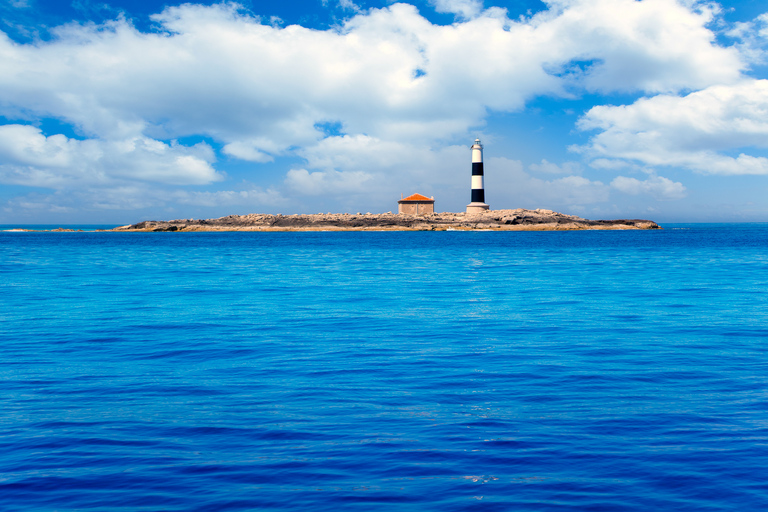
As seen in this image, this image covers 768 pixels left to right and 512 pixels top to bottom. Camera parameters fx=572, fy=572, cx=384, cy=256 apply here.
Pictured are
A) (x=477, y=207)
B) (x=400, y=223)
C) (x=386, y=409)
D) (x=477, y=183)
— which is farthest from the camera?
(x=400, y=223)

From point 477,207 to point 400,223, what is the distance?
1981cm

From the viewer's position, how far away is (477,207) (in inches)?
4235

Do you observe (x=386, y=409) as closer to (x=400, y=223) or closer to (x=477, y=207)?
(x=477, y=207)

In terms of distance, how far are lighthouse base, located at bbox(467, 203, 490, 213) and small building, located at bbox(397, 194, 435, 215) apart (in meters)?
14.4

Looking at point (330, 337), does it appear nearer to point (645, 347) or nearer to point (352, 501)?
point (645, 347)

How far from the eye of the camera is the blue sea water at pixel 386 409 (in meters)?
4.84

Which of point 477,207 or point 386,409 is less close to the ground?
point 477,207

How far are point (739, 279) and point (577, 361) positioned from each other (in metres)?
Answer: 19.4

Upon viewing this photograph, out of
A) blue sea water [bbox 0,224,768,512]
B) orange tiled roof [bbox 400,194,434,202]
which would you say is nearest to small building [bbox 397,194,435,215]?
orange tiled roof [bbox 400,194,434,202]

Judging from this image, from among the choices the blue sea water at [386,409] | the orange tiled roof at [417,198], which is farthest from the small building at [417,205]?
the blue sea water at [386,409]

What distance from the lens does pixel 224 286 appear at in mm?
22891

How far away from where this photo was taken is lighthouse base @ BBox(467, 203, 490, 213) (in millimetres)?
107000

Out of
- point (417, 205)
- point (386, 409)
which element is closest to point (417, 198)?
point (417, 205)

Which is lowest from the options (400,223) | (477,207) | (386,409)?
(386,409)
